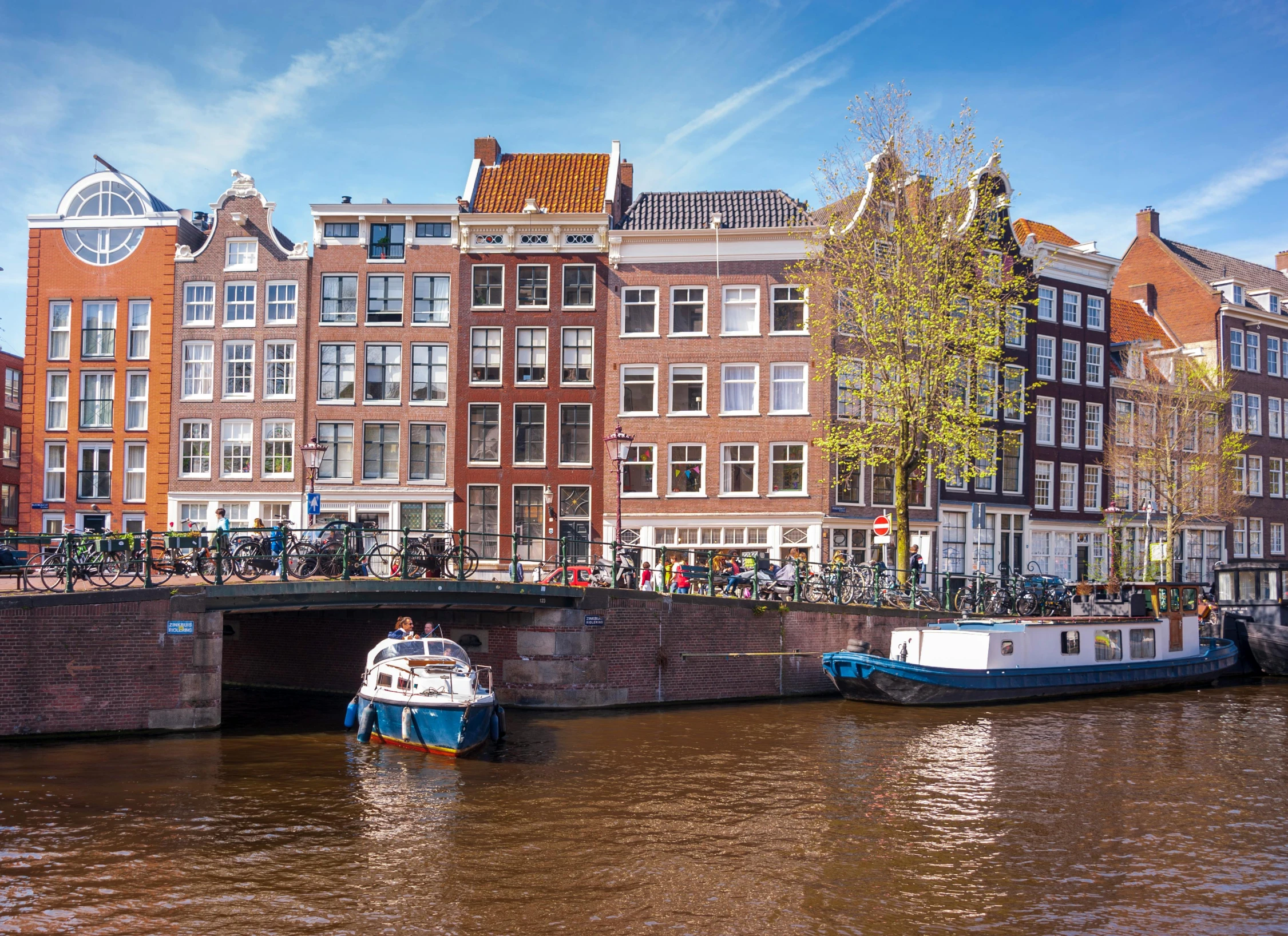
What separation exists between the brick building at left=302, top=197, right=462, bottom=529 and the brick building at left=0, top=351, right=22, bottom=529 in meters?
25.5

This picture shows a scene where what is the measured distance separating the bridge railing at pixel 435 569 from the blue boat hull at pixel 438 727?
11.6ft

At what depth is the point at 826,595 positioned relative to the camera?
1233 inches

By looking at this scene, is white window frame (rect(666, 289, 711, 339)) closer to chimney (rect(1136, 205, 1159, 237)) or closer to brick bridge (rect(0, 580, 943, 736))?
brick bridge (rect(0, 580, 943, 736))

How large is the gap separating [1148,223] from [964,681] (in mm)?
40595

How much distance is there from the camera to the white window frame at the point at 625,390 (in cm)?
4175

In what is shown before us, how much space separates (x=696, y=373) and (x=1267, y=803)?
26547mm

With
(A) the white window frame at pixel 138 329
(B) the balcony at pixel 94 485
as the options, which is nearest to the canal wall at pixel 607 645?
(B) the balcony at pixel 94 485

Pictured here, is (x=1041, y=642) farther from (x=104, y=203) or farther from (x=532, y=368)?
(x=104, y=203)

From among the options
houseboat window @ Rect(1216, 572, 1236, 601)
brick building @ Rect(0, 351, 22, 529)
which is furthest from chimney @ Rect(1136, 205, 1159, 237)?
brick building @ Rect(0, 351, 22, 529)

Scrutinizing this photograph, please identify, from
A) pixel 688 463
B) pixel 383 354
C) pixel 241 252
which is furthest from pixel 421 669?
pixel 241 252

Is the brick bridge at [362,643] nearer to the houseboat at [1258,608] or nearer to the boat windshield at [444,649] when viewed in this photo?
the boat windshield at [444,649]

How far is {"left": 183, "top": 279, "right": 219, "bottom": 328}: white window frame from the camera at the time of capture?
1690 inches

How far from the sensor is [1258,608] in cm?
3759

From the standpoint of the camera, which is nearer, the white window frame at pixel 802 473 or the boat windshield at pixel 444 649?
the boat windshield at pixel 444 649
